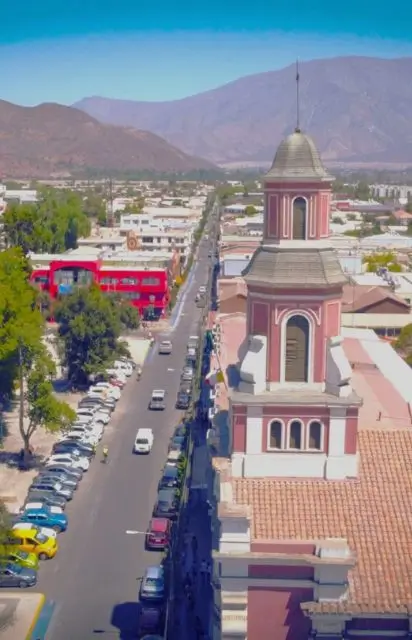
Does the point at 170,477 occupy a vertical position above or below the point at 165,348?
above

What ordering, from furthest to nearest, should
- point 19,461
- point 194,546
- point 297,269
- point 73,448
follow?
point 73,448 < point 19,461 < point 194,546 < point 297,269

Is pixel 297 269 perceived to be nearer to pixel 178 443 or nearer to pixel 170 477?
pixel 170 477

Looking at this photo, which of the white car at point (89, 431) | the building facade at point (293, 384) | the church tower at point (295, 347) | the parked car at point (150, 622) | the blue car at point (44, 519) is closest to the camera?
the building facade at point (293, 384)

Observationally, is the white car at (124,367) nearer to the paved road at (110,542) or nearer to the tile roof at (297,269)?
the paved road at (110,542)

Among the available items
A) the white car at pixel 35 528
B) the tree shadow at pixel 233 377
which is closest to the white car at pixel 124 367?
the white car at pixel 35 528

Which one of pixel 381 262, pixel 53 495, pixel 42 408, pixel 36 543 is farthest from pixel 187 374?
pixel 381 262

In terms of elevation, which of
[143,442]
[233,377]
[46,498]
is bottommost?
[143,442]
